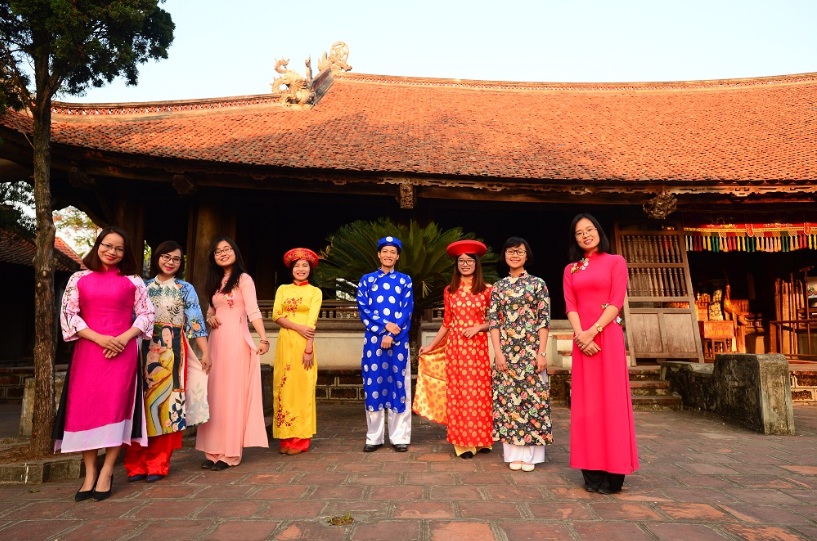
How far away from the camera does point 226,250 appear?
12.5ft

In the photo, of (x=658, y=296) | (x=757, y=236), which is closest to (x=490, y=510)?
(x=658, y=296)

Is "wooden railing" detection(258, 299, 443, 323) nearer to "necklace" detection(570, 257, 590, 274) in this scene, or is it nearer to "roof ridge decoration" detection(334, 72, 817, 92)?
"necklace" detection(570, 257, 590, 274)

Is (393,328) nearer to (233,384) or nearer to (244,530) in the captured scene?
(233,384)

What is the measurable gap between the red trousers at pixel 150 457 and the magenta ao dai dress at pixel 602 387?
2.68 meters

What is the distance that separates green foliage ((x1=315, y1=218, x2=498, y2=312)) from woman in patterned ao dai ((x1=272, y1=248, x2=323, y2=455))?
3.91 feet

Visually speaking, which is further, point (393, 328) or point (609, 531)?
point (393, 328)

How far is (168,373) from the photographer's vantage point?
3.36 metres

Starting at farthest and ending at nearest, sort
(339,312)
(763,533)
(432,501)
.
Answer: (339,312) → (432,501) → (763,533)

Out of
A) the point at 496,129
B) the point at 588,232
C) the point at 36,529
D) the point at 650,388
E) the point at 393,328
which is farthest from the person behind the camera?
the point at 496,129

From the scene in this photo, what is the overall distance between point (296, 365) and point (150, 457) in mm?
1204

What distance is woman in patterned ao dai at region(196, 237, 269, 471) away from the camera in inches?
143

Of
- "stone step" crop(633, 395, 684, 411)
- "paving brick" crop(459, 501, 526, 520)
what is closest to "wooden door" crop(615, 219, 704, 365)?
"stone step" crop(633, 395, 684, 411)

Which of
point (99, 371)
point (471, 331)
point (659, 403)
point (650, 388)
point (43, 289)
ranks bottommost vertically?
point (659, 403)

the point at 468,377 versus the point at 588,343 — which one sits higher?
the point at 588,343
